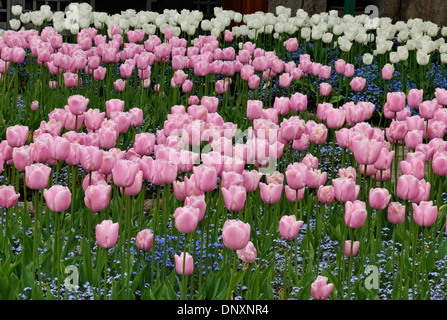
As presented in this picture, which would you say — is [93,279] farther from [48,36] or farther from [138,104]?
[48,36]

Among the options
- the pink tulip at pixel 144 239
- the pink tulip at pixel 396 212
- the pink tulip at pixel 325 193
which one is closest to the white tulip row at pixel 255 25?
the pink tulip at pixel 325 193

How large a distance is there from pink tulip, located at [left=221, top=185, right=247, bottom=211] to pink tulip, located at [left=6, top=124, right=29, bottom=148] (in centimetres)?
117

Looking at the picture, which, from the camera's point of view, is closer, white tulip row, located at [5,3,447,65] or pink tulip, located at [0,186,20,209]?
pink tulip, located at [0,186,20,209]

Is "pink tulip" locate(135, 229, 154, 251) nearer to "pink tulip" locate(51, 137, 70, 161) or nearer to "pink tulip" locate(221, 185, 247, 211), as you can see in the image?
"pink tulip" locate(221, 185, 247, 211)

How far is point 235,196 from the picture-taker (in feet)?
10.1

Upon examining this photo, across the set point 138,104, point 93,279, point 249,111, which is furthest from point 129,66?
point 93,279

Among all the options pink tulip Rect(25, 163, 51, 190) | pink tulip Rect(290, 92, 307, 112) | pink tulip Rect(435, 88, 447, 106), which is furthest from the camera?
pink tulip Rect(290, 92, 307, 112)

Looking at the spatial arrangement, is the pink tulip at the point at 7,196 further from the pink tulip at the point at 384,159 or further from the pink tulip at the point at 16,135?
the pink tulip at the point at 384,159

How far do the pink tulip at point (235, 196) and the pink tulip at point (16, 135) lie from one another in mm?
1165

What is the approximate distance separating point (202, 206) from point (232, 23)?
8.88 m

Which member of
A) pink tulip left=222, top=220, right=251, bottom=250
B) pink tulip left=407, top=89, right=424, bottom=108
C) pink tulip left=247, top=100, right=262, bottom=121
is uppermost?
pink tulip left=407, top=89, right=424, bottom=108

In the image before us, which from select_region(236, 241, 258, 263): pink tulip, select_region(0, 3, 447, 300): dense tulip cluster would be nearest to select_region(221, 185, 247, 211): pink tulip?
select_region(0, 3, 447, 300): dense tulip cluster

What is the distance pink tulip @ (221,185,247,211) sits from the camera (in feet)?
10.1

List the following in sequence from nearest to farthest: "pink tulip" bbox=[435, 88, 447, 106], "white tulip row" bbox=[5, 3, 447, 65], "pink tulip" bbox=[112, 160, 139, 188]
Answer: "pink tulip" bbox=[112, 160, 139, 188], "pink tulip" bbox=[435, 88, 447, 106], "white tulip row" bbox=[5, 3, 447, 65]
